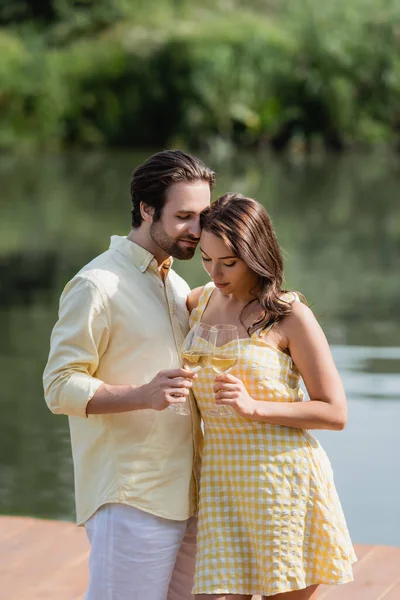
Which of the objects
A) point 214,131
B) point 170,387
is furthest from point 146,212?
point 214,131

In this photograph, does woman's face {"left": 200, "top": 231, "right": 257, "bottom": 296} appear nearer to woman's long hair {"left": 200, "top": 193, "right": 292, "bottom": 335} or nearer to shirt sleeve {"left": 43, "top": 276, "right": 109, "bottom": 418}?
woman's long hair {"left": 200, "top": 193, "right": 292, "bottom": 335}

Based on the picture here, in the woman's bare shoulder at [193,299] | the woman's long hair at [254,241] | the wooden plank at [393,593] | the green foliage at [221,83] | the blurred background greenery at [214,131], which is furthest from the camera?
the green foliage at [221,83]

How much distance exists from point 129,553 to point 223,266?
2.29 feet

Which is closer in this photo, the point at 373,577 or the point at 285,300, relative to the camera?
the point at 285,300

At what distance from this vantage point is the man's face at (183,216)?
2717mm

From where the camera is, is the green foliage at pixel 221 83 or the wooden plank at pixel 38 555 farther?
the green foliage at pixel 221 83

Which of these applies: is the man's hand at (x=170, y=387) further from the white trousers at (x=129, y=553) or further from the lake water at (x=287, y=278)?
the lake water at (x=287, y=278)

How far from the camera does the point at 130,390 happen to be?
261 cm

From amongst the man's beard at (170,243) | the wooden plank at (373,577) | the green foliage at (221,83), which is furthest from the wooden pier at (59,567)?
the green foliage at (221,83)

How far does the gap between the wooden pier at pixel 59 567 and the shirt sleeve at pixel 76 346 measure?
121 cm

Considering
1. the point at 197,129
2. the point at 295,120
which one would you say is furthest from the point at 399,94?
the point at 197,129

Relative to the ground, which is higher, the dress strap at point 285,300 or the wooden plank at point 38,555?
the dress strap at point 285,300

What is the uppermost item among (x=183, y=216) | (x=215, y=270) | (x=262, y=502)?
(x=183, y=216)

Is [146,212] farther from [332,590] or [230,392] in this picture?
[332,590]
